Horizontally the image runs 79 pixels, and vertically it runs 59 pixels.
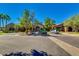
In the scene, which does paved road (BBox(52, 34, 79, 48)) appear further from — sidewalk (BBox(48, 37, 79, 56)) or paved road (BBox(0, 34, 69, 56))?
paved road (BBox(0, 34, 69, 56))

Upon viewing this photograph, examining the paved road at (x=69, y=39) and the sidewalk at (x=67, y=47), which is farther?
the paved road at (x=69, y=39)

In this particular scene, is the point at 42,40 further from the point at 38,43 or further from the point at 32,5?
the point at 32,5

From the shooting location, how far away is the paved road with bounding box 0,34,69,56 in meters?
6.67

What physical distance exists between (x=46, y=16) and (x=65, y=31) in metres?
0.56

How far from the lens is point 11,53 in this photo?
6652 mm

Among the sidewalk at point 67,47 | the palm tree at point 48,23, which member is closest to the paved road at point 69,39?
the sidewalk at point 67,47

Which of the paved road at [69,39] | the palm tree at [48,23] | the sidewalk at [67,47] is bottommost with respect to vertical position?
the sidewalk at [67,47]

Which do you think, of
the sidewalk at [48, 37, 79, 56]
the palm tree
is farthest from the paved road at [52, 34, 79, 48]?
the palm tree

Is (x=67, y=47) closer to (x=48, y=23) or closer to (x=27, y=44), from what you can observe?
(x=48, y=23)

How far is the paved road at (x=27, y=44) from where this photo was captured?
6669 millimetres

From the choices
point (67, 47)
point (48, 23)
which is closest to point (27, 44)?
point (48, 23)

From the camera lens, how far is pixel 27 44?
6738 mm

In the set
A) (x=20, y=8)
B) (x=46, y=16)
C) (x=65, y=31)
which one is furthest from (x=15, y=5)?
(x=65, y=31)

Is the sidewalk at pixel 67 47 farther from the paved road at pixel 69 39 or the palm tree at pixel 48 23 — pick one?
the palm tree at pixel 48 23
